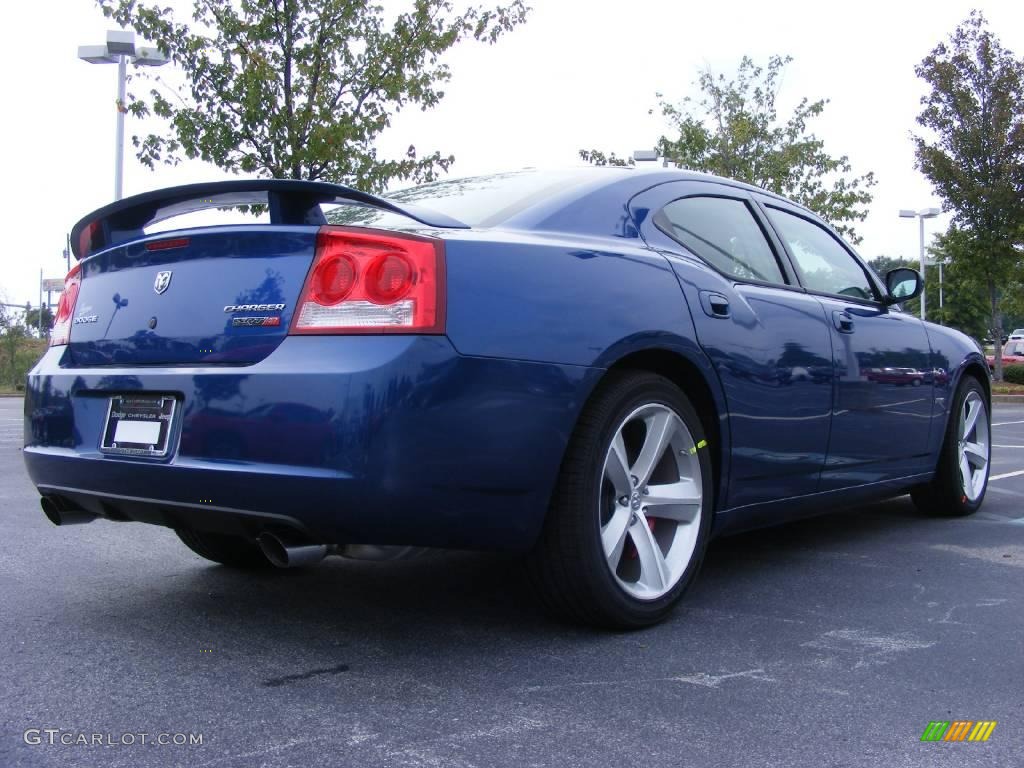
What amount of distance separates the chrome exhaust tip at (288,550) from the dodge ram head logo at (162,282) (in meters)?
0.77

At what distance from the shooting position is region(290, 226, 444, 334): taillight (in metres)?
2.64

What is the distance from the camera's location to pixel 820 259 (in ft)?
15.0

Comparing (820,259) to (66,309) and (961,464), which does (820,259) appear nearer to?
(961,464)

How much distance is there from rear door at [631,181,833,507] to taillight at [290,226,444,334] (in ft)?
3.36

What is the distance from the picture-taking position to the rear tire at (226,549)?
12.7 feet

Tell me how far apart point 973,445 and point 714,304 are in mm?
2803

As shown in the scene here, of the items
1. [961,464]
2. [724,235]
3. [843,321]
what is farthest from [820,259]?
[961,464]

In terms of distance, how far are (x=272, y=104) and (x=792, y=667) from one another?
9796 millimetres

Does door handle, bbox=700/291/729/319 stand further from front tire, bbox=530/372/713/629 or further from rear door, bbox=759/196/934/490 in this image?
rear door, bbox=759/196/934/490

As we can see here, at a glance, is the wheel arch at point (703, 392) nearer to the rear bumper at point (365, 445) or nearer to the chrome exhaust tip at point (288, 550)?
the rear bumper at point (365, 445)

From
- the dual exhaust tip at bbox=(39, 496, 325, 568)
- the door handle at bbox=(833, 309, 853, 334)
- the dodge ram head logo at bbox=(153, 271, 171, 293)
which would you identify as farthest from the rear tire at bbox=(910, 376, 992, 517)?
the dodge ram head logo at bbox=(153, 271, 171, 293)

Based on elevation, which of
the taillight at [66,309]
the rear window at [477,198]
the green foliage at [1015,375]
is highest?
the rear window at [477,198]

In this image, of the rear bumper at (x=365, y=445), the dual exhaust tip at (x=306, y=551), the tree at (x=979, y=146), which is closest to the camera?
the rear bumper at (x=365, y=445)

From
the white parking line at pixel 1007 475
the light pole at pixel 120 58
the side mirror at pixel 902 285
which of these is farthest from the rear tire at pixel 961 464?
the light pole at pixel 120 58
